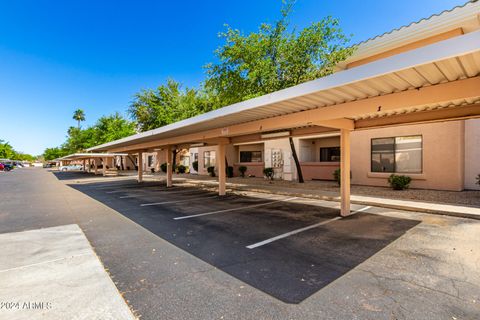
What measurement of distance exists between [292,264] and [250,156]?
19.3 m

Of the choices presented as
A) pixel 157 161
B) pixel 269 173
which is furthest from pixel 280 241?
pixel 157 161

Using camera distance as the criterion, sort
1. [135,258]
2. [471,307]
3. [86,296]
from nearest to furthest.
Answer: [471,307] < [86,296] < [135,258]

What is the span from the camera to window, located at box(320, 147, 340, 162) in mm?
17125

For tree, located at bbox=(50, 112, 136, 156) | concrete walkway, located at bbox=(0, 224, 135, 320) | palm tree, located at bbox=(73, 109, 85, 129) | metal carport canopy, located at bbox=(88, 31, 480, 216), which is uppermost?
palm tree, located at bbox=(73, 109, 85, 129)

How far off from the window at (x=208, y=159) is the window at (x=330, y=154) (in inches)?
466

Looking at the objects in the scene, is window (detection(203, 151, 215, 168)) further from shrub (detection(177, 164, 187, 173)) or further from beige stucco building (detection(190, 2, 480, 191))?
beige stucco building (detection(190, 2, 480, 191))

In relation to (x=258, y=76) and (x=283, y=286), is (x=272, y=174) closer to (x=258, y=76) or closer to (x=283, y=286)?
(x=258, y=76)

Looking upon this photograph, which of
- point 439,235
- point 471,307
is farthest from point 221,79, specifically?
point 471,307

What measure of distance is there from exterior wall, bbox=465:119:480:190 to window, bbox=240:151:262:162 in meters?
14.1

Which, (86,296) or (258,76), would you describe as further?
(258,76)

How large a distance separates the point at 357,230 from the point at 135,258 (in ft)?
16.0

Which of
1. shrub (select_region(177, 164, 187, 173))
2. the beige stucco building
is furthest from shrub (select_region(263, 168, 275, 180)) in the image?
shrub (select_region(177, 164, 187, 173))

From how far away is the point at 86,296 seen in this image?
2.96m

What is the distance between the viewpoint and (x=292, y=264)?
153 inches
